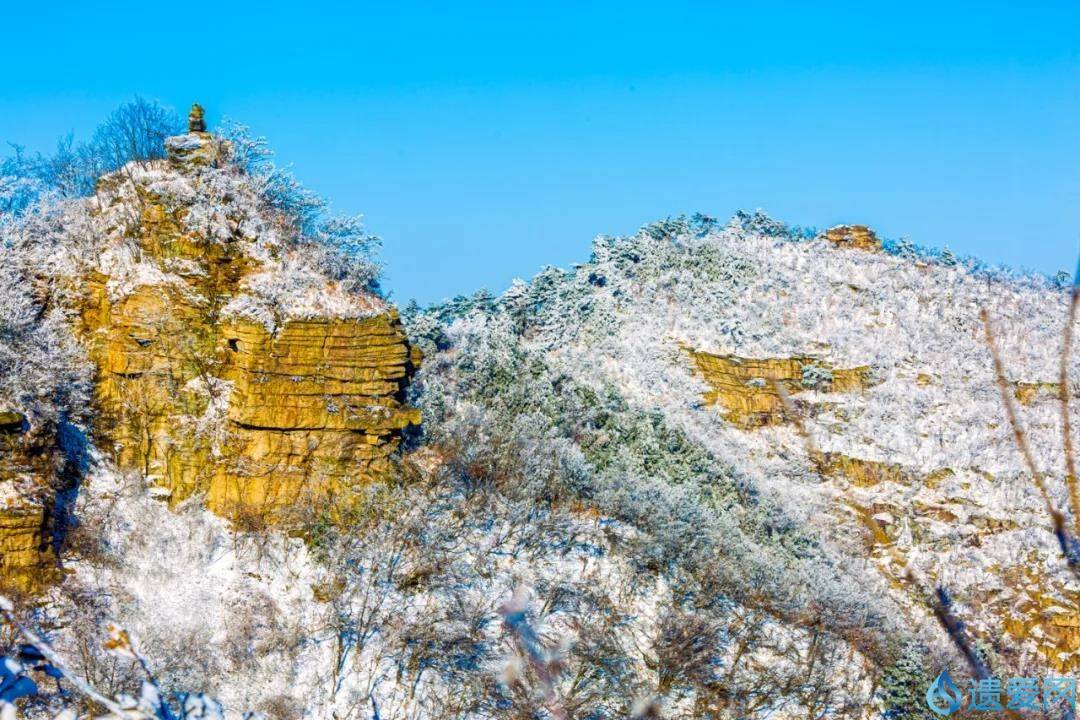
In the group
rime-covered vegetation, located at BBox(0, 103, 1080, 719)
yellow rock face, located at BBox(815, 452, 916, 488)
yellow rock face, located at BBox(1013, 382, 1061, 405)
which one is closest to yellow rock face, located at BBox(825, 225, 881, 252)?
rime-covered vegetation, located at BBox(0, 103, 1080, 719)

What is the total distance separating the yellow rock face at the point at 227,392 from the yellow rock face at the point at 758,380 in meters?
23.2

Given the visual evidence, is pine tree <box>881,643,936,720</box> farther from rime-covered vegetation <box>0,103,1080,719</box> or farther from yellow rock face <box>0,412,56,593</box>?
yellow rock face <box>0,412,56,593</box>

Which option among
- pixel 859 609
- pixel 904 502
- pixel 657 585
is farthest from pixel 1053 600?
pixel 657 585

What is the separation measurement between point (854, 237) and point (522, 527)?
4269cm

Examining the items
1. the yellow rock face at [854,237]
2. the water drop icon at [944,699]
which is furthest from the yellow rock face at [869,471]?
the yellow rock face at [854,237]

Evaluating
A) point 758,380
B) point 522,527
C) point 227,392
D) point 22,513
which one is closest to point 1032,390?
point 758,380

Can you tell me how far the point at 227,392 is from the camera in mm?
24766

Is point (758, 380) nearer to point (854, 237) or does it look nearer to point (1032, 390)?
point (1032, 390)

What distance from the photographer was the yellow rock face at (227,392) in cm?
2395

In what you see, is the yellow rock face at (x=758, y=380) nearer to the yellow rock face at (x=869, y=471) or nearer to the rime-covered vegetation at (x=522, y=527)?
the rime-covered vegetation at (x=522, y=527)

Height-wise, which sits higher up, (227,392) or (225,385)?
(225,385)

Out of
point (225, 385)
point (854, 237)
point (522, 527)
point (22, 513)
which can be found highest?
point (854, 237)

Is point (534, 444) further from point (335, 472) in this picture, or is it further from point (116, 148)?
point (116, 148)

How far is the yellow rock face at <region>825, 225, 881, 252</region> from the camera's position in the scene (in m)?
59.8
